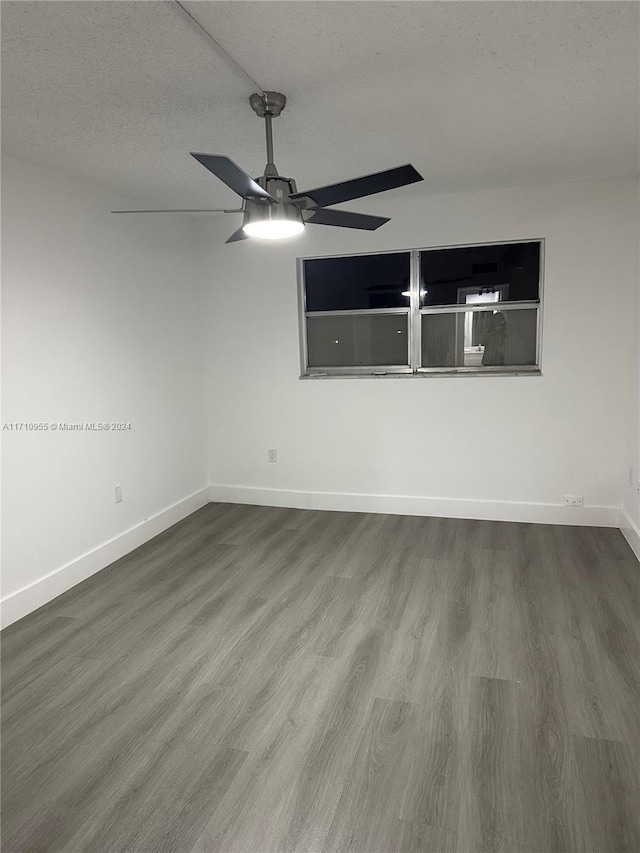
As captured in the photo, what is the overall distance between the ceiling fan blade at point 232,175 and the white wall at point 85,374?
5.37 ft

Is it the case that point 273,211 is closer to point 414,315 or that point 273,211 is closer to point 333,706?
point 333,706

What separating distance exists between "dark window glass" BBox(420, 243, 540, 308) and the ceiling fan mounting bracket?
2.19 m

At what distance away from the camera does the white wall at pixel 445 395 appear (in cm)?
395

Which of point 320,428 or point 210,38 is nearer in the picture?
point 210,38

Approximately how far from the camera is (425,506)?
14.9 ft

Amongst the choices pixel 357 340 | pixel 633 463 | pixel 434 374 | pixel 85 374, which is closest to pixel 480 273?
pixel 434 374

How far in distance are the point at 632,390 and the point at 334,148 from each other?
106 inches

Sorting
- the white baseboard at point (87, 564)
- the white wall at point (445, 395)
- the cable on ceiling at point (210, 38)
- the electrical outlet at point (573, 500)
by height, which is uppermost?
the cable on ceiling at point (210, 38)

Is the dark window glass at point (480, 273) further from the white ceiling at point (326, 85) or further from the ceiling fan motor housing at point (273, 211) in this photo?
the ceiling fan motor housing at point (273, 211)

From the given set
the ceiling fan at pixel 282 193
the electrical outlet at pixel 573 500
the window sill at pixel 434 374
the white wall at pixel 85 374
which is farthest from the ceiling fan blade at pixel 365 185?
the electrical outlet at pixel 573 500

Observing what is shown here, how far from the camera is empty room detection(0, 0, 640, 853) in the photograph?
72.2 inches

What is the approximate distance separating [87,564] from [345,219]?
272 centimetres

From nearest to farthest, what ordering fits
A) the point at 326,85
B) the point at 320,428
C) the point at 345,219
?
the point at 326,85
the point at 345,219
the point at 320,428

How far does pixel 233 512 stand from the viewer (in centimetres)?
480
